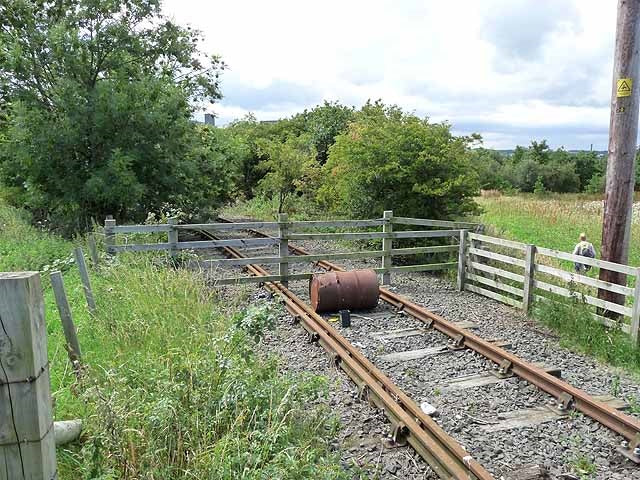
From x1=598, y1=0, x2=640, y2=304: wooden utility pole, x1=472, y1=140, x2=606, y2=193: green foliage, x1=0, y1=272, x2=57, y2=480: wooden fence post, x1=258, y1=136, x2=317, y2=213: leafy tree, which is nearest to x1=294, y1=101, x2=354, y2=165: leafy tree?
x1=258, y1=136, x2=317, y2=213: leafy tree

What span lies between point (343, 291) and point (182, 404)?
14.8 feet

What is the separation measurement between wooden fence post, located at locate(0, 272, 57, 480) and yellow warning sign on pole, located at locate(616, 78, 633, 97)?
751 centimetres

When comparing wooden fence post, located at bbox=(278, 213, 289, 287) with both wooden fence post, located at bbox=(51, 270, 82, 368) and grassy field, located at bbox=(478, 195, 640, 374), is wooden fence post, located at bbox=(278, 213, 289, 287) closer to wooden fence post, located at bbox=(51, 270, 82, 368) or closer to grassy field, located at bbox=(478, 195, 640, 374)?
grassy field, located at bbox=(478, 195, 640, 374)

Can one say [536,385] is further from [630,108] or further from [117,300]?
[117,300]

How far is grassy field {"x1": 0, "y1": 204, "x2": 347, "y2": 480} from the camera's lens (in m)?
3.01

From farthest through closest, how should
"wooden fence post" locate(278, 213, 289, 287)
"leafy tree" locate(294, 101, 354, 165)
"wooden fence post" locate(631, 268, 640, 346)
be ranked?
"leafy tree" locate(294, 101, 354, 165) → "wooden fence post" locate(278, 213, 289, 287) → "wooden fence post" locate(631, 268, 640, 346)

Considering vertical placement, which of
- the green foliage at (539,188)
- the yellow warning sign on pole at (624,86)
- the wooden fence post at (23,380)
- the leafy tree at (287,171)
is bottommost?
the green foliage at (539,188)

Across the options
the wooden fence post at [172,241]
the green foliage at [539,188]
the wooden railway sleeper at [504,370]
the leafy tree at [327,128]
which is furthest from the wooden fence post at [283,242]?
the green foliage at [539,188]

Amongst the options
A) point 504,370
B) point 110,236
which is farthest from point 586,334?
point 110,236

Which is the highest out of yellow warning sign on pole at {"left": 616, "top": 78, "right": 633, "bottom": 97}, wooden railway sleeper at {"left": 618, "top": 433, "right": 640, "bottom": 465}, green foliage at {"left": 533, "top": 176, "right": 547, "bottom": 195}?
yellow warning sign on pole at {"left": 616, "top": 78, "right": 633, "bottom": 97}

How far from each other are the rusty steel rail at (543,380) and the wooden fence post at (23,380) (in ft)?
14.3

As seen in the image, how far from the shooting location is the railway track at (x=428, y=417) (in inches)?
153

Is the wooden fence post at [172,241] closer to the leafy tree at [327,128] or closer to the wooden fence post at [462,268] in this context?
the wooden fence post at [462,268]

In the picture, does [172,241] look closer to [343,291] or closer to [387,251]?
[343,291]
